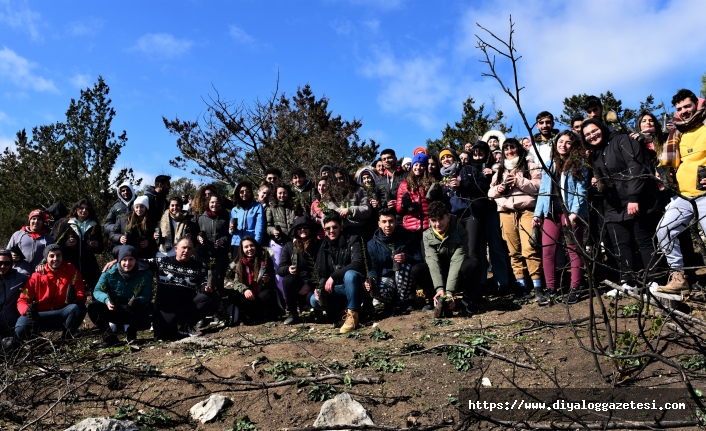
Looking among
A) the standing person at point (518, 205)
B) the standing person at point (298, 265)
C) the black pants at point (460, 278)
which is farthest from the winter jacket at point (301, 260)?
the standing person at point (518, 205)

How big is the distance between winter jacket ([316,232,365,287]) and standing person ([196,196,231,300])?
1524mm

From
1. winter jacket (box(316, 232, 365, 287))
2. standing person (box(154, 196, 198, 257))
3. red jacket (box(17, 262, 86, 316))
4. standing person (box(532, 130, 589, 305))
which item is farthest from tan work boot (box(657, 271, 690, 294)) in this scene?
red jacket (box(17, 262, 86, 316))

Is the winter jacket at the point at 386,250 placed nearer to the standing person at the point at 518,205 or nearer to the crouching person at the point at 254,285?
the standing person at the point at 518,205

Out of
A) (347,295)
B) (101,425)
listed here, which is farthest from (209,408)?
(347,295)

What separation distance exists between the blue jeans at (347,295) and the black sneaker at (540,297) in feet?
6.62

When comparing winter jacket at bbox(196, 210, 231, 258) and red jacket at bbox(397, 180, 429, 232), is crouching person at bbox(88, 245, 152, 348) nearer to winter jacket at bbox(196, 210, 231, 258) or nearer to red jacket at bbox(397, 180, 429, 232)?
winter jacket at bbox(196, 210, 231, 258)

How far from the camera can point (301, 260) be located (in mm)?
7156

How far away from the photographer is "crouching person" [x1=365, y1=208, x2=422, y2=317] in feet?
22.1

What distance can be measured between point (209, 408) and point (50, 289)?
11.6 feet

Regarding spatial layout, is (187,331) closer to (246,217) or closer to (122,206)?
(246,217)

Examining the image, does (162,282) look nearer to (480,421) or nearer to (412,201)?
(412,201)

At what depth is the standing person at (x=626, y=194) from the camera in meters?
5.67

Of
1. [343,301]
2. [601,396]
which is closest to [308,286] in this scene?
[343,301]

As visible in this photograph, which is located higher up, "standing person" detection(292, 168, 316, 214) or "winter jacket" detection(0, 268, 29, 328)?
"standing person" detection(292, 168, 316, 214)
